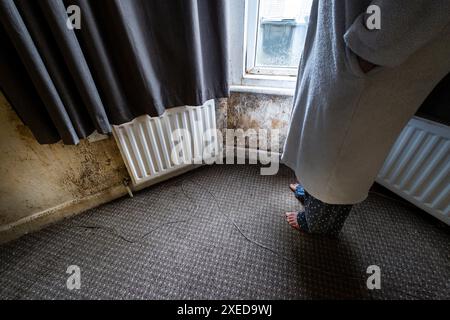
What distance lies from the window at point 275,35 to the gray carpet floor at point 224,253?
87cm

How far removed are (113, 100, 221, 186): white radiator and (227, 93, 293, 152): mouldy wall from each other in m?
0.22

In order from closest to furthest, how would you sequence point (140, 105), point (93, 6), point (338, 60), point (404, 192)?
1. point (338, 60)
2. point (93, 6)
3. point (140, 105)
4. point (404, 192)

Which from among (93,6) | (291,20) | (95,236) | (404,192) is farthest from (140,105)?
(404,192)

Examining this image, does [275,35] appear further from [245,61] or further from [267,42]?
[245,61]

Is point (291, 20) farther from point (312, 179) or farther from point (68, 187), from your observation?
point (68, 187)

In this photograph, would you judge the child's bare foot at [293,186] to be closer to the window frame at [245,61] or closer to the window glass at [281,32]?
the window frame at [245,61]

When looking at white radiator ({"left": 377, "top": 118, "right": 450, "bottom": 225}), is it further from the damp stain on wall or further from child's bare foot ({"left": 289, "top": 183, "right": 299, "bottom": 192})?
the damp stain on wall

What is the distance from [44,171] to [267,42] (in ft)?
4.98

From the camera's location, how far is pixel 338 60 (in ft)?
2.03

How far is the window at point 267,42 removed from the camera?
3.82 feet

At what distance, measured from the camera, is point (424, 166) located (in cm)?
104

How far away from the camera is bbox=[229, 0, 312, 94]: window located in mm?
1164

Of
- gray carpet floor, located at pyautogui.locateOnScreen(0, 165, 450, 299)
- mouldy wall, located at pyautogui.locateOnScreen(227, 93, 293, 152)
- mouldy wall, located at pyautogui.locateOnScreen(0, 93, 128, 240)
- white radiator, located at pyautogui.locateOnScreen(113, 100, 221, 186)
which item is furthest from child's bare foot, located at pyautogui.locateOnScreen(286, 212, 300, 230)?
mouldy wall, located at pyautogui.locateOnScreen(0, 93, 128, 240)

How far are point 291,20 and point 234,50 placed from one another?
366mm
